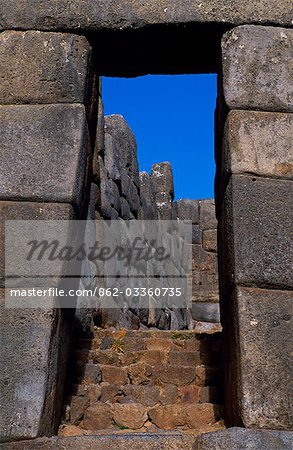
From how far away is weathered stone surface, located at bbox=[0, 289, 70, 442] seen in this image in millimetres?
3111

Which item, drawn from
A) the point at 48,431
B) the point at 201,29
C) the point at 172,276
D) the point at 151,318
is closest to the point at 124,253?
the point at 151,318

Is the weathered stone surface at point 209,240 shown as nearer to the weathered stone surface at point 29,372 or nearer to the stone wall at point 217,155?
the stone wall at point 217,155

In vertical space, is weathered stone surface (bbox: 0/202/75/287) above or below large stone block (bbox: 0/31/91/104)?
below

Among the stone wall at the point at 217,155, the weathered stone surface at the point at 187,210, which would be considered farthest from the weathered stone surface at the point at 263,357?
the weathered stone surface at the point at 187,210

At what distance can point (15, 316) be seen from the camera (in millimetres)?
3352

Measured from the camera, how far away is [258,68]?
3.87 metres

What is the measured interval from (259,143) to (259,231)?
0.56 metres

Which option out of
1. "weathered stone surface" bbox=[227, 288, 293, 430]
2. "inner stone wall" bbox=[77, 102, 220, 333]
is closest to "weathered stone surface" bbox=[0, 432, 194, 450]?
"weathered stone surface" bbox=[227, 288, 293, 430]

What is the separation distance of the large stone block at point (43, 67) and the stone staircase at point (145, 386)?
1.88m

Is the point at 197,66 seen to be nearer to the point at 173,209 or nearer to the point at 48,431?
the point at 48,431

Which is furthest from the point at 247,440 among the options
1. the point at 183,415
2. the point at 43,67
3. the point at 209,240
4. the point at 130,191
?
the point at 209,240

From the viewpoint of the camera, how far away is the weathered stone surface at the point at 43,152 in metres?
3.62

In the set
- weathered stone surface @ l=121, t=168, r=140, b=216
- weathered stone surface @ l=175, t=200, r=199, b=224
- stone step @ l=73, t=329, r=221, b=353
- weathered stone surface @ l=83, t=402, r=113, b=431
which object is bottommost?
weathered stone surface @ l=83, t=402, r=113, b=431

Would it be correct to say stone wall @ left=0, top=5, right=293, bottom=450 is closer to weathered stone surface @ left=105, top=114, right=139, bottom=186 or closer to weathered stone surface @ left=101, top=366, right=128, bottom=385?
weathered stone surface @ left=101, top=366, right=128, bottom=385
